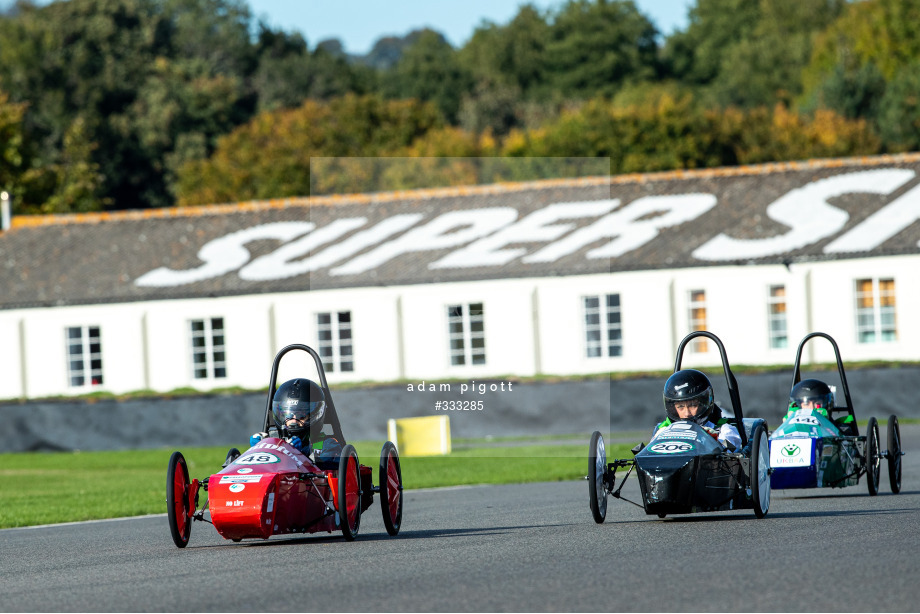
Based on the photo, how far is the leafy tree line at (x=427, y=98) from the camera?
222ft

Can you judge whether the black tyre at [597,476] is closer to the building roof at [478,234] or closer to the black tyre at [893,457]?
the black tyre at [893,457]

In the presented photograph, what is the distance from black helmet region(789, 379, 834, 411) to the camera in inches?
668

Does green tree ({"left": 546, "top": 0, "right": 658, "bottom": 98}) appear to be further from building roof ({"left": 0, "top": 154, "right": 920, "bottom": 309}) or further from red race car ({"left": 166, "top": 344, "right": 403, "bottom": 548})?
red race car ({"left": 166, "top": 344, "right": 403, "bottom": 548})

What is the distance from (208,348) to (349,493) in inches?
1168

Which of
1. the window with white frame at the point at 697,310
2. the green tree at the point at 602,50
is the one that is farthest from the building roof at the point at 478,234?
the green tree at the point at 602,50

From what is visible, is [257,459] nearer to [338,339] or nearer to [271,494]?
[271,494]

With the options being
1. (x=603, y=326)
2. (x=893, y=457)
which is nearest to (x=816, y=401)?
(x=893, y=457)

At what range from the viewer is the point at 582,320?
39188mm

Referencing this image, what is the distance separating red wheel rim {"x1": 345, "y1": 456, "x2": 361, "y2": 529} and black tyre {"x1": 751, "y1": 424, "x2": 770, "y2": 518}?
11.0 ft

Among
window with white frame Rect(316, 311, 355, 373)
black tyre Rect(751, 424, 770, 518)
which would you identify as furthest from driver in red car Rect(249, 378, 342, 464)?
window with white frame Rect(316, 311, 355, 373)

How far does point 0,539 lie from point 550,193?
1132 inches

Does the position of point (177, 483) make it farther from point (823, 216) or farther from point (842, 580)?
point (823, 216)

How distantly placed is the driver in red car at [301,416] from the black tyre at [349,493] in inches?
15.7

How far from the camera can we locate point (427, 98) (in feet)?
319
